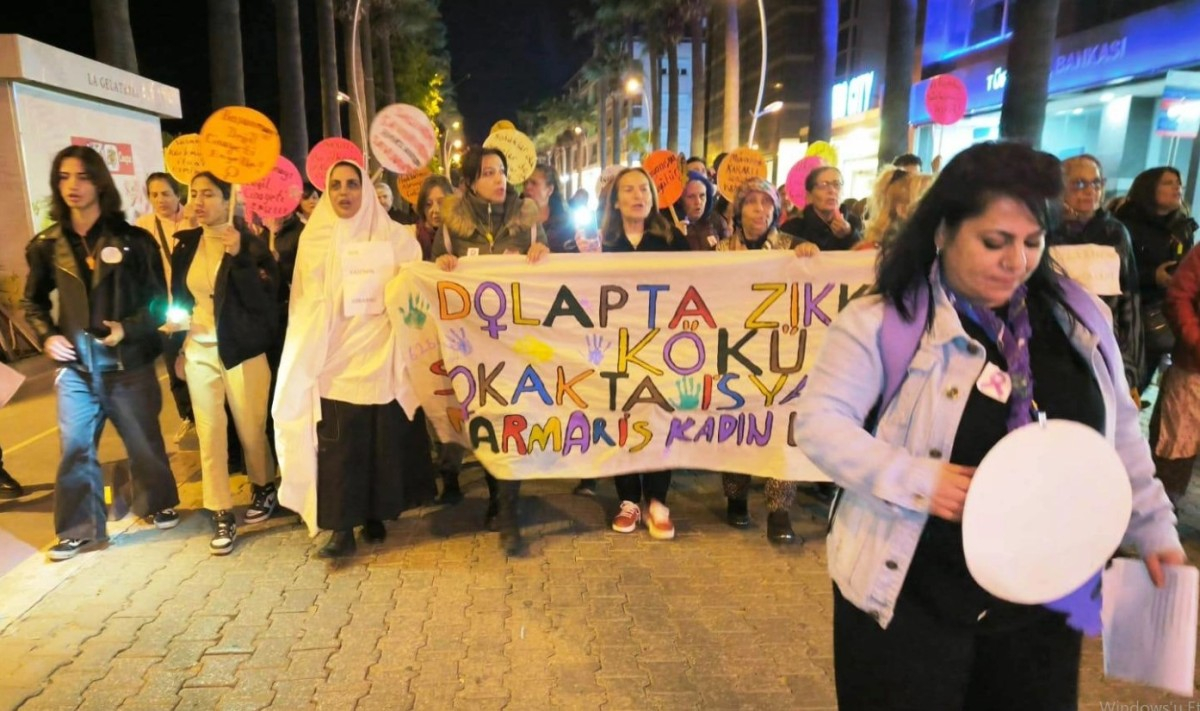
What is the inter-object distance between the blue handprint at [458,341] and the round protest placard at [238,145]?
155 centimetres

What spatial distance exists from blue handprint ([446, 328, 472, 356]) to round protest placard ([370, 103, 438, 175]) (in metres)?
1.52

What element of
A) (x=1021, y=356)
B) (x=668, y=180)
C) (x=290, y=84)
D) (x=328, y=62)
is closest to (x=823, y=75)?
(x=290, y=84)

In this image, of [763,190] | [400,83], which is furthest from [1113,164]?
[400,83]

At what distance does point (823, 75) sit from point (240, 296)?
18.2m

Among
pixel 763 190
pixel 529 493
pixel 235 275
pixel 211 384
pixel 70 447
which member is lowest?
pixel 529 493

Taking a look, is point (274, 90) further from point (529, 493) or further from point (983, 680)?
point (983, 680)

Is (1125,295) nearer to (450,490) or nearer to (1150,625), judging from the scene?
(1150,625)

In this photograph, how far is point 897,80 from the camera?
1465 cm

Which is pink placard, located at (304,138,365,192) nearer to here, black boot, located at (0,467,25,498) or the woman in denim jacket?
black boot, located at (0,467,25,498)

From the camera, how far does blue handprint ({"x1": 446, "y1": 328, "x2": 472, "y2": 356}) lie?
167 inches

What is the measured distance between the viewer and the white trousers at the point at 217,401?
14.2 ft

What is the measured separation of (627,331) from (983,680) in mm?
2745

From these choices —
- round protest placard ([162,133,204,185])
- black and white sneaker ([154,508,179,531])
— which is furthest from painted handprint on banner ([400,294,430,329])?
round protest placard ([162,133,204,185])

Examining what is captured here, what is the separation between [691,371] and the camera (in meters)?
4.28
